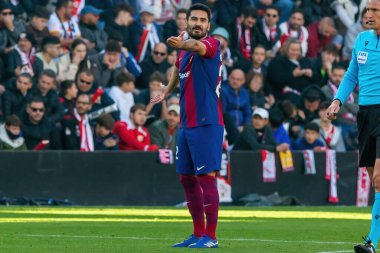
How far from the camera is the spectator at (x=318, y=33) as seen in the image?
27.7 m

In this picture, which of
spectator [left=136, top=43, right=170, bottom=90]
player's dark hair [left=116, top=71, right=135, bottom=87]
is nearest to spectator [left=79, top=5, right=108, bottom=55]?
spectator [left=136, top=43, right=170, bottom=90]

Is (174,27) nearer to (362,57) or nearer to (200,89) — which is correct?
(200,89)

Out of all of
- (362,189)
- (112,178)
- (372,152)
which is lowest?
(362,189)

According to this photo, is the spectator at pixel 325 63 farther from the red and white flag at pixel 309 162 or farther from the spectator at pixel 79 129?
the spectator at pixel 79 129

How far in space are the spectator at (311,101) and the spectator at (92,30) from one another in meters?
4.23

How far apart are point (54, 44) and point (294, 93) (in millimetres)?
5492

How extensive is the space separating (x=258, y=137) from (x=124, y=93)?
262 centimetres

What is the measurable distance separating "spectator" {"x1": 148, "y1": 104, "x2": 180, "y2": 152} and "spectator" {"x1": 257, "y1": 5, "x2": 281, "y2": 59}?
434 cm

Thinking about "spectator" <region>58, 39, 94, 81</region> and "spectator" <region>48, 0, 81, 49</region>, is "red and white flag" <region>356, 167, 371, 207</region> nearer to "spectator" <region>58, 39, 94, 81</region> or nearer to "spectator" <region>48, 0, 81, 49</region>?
"spectator" <region>58, 39, 94, 81</region>

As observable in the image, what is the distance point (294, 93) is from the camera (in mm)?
25500

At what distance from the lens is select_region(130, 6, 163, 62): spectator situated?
973 inches

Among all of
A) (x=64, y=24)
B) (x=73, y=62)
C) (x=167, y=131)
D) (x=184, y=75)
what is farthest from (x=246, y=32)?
(x=184, y=75)

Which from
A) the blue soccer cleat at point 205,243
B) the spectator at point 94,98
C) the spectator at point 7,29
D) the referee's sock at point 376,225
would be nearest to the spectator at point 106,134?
the spectator at point 94,98

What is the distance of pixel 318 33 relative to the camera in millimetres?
27906
